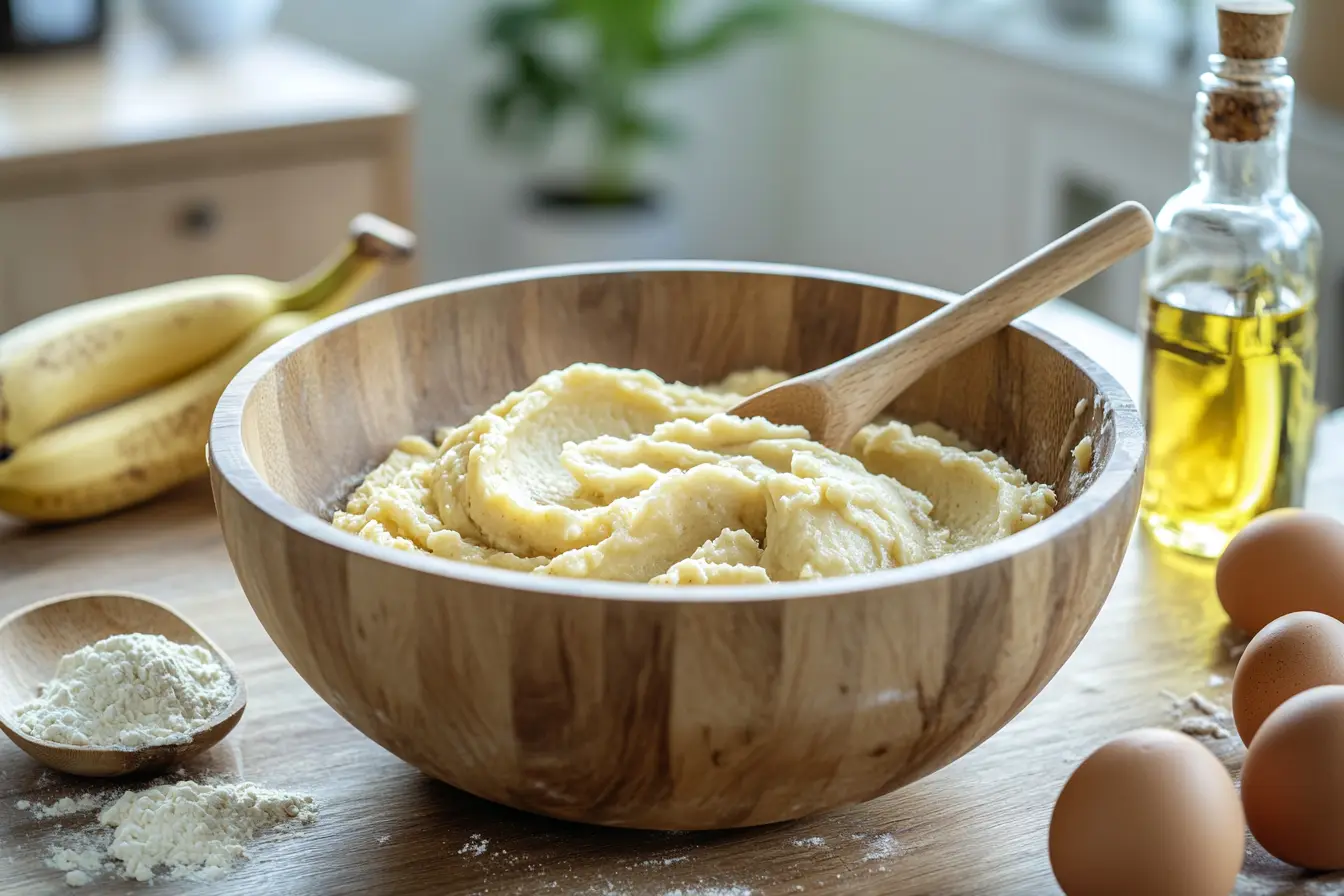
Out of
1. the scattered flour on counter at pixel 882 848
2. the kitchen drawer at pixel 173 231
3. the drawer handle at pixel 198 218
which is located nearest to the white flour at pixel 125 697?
the scattered flour on counter at pixel 882 848

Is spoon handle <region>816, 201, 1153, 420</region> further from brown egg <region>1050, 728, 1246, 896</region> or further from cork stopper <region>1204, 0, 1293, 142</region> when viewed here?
brown egg <region>1050, 728, 1246, 896</region>

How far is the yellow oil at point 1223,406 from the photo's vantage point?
110cm

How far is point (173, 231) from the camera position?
2434 millimetres

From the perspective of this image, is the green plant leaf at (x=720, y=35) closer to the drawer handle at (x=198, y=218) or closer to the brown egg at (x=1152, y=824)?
the drawer handle at (x=198, y=218)

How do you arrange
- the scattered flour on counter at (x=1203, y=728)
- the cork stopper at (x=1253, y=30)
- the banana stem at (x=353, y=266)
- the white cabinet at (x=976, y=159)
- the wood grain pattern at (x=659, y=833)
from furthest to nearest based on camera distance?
the white cabinet at (x=976, y=159), the banana stem at (x=353, y=266), the cork stopper at (x=1253, y=30), the scattered flour on counter at (x=1203, y=728), the wood grain pattern at (x=659, y=833)

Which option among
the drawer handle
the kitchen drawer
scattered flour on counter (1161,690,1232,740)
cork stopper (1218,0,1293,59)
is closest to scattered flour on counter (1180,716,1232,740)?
scattered flour on counter (1161,690,1232,740)

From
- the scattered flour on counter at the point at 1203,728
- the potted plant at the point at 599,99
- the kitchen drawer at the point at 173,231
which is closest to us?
the scattered flour on counter at the point at 1203,728

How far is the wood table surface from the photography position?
763 millimetres

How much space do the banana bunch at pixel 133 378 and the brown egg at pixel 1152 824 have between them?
824 mm

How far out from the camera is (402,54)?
382 centimetres

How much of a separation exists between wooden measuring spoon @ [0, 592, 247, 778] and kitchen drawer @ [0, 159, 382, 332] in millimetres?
1359

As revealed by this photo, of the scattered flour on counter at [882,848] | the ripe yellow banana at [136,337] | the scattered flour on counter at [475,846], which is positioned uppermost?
the ripe yellow banana at [136,337]

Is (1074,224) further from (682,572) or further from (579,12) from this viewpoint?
(682,572)

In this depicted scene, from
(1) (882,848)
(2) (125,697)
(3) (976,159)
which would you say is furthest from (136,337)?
(3) (976,159)
